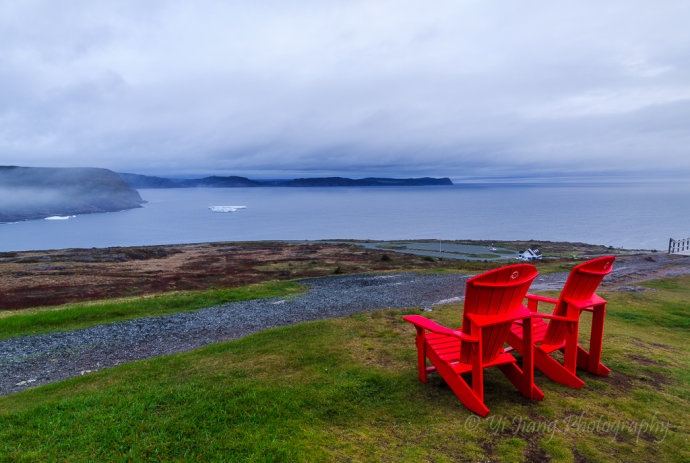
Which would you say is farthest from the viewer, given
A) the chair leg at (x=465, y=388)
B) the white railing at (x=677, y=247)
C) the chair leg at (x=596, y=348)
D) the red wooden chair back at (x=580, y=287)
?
the white railing at (x=677, y=247)

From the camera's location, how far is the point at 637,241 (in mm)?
73312

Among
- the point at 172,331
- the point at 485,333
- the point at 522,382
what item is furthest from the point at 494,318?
the point at 172,331

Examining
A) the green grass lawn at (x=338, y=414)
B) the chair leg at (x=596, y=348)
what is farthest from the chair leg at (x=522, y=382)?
the chair leg at (x=596, y=348)

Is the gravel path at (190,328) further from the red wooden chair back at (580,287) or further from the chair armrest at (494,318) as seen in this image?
the chair armrest at (494,318)

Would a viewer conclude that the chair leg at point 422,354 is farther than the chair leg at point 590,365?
No

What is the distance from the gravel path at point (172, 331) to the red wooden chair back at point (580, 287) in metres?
8.03

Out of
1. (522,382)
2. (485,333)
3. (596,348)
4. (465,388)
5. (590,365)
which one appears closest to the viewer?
(485,333)

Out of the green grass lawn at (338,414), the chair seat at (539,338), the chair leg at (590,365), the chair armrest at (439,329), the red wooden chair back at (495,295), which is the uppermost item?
the red wooden chair back at (495,295)

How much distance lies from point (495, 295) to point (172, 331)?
10673 mm

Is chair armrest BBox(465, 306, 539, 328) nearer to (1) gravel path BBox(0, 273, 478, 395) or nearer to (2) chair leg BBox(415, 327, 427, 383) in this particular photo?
(2) chair leg BBox(415, 327, 427, 383)

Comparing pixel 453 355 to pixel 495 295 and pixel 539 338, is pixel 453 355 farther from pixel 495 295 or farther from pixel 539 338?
Answer: pixel 539 338

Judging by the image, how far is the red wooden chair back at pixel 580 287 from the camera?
5934mm

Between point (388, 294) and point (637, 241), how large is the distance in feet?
251

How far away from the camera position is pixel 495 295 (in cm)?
501
